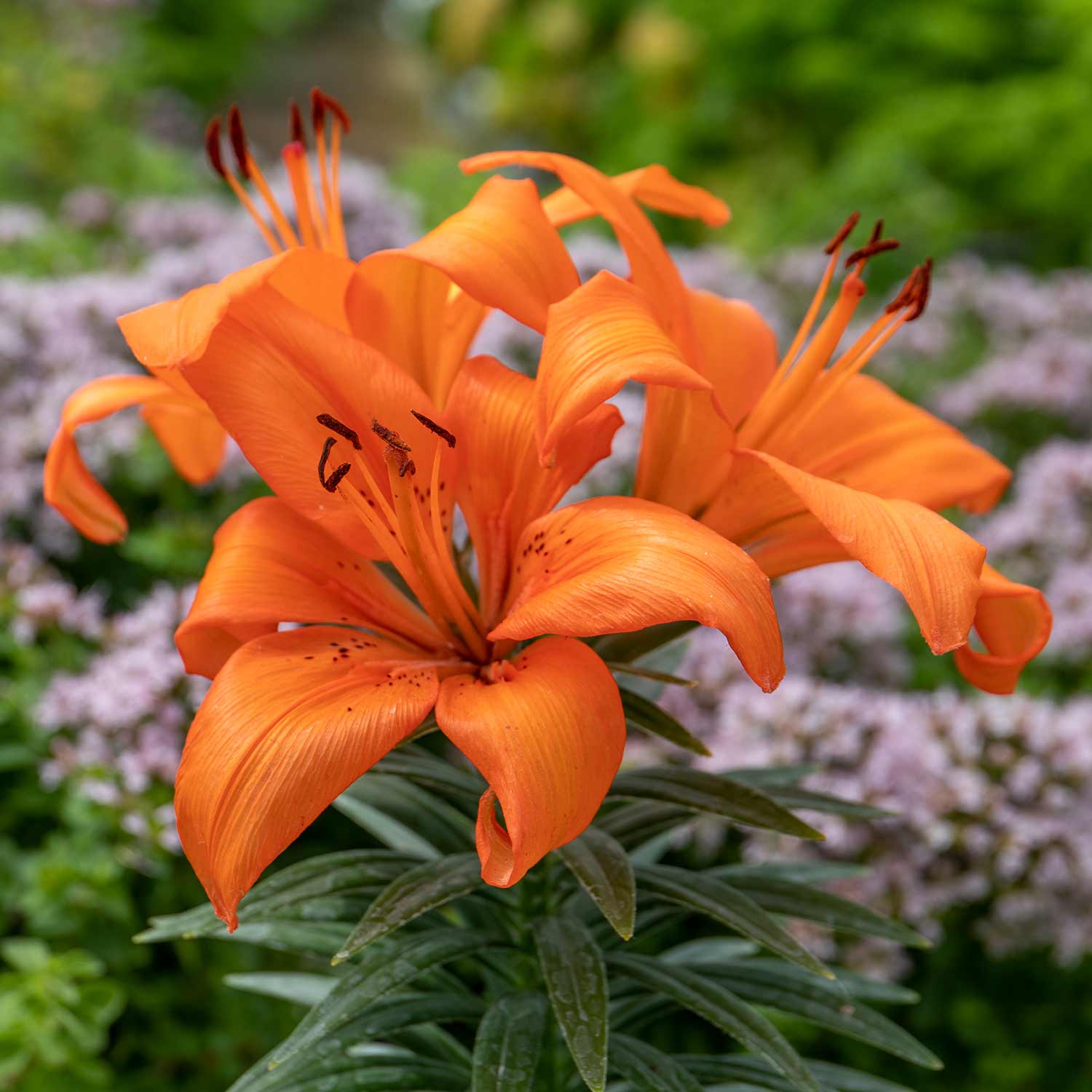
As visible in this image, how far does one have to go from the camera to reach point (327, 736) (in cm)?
56

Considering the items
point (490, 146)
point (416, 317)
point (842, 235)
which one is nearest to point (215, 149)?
point (416, 317)

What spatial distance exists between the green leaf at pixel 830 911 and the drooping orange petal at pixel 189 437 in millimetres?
501

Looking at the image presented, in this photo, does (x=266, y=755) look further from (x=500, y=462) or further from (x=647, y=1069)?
(x=647, y=1069)

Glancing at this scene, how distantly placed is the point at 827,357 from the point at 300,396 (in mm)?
326

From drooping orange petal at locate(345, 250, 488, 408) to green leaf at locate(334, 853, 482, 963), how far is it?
0.98 feet

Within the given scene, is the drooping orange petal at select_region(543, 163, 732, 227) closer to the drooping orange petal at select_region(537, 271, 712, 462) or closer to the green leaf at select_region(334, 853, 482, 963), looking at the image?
the drooping orange petal at select_region(537, 271, 712, 462)

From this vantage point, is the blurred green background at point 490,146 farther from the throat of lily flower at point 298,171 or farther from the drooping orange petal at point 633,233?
the drooping orange petal at point 633,233

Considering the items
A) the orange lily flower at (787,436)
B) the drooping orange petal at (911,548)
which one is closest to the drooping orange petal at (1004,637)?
the orange lily flower at (787,436)

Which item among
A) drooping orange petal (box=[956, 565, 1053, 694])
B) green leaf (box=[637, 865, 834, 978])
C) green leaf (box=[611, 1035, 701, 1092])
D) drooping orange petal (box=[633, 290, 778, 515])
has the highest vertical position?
drooping orange petal (box=[633, 290, 778, 515])

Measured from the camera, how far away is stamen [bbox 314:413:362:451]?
0.60m

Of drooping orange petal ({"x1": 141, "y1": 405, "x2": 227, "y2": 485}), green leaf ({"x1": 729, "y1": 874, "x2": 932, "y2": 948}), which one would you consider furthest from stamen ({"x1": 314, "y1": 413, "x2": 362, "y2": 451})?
green leaf ({"x1": 729, "y1": 874, "x2": 932, "y2": 948})

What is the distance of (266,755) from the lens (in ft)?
1.82

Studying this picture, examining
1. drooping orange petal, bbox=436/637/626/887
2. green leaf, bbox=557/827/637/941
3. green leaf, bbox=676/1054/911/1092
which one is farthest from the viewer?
green leaf, bbox=676/1054/911/1092

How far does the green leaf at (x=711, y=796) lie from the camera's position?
0.70 metres
